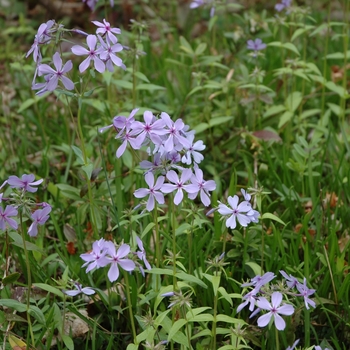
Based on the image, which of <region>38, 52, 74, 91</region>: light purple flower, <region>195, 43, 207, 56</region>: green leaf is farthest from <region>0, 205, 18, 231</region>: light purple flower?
<region>195, 43, 207, 56</region>: green leaf

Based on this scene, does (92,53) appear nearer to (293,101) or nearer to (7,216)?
(7,216)

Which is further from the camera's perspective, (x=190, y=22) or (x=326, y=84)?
(x=190, y=22)

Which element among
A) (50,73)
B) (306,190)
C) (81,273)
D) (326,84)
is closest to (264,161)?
(306,190)

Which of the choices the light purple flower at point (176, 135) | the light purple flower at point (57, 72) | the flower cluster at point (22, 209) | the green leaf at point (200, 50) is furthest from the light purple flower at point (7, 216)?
the green leaf at point (200, 50)

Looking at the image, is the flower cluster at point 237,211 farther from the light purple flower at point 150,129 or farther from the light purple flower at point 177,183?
the light purple flower at point 150,129

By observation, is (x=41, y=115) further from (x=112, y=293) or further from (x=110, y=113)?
(x=112, y=293)

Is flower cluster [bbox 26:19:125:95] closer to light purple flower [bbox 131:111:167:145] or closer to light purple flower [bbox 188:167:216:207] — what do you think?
light purple flower [bbox 131:111:167:145]

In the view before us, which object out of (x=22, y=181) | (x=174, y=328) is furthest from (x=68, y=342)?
(x=22, y=181)
